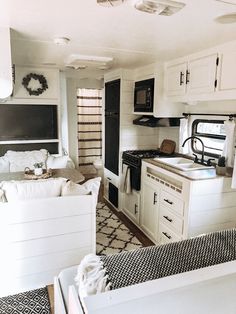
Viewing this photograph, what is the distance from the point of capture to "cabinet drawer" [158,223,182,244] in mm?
2688

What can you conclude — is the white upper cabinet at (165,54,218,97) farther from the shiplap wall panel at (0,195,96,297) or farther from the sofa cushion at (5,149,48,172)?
the sofa cushion at (5,149,48,172)

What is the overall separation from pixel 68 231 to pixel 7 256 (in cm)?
54

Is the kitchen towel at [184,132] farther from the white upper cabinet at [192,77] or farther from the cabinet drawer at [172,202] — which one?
the cabinet drawer at [172,202]

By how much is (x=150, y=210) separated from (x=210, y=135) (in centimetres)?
121

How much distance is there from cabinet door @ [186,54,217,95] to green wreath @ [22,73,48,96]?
2451mm

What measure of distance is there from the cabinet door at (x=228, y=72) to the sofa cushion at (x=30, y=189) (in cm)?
175

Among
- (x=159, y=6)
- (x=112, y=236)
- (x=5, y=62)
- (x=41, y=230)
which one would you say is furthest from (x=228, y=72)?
(x=112, y=236)

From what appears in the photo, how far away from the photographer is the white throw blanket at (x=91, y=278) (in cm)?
96

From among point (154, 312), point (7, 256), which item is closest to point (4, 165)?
point (7, 256)

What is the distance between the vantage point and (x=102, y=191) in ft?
16.8

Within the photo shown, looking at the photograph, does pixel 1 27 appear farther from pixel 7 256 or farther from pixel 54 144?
pixel 54 144

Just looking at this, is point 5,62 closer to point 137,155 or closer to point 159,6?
point 159,6

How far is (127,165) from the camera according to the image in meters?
3.80

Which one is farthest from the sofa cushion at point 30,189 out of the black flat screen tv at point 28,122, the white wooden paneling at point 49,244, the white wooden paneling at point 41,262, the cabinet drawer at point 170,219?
the black flat screen tv at point 28,122
